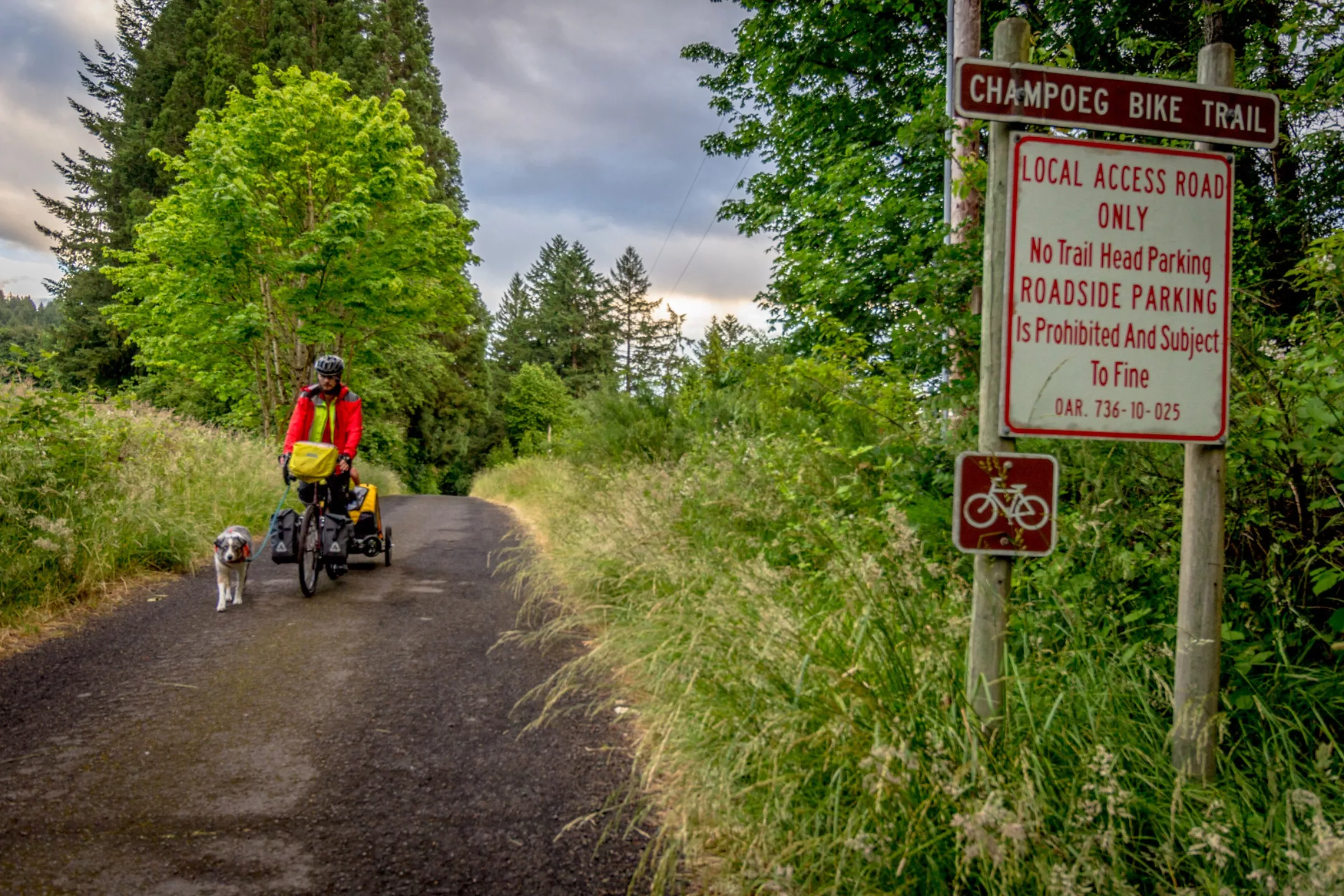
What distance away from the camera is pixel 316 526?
7.38m

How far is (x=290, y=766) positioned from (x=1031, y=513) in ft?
10.6

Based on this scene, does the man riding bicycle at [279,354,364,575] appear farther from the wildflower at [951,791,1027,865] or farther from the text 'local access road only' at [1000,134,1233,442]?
the wildflower at [951,791,1027,865]

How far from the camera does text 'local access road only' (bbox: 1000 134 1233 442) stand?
241cm

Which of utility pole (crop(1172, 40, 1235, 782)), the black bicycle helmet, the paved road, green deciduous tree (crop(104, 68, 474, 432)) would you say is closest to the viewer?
utility pole (crop(1172, 40, 1235, 782))

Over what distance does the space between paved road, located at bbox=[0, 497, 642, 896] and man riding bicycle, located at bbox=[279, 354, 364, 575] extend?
1612mm

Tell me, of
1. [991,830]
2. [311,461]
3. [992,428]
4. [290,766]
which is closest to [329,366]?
[311,461]

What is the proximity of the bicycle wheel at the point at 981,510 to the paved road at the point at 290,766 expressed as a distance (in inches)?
64.9

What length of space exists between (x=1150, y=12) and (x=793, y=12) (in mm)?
6256

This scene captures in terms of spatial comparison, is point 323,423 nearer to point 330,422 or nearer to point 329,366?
point 330,422

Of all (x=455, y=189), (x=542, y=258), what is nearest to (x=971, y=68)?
(x=455, y=189)

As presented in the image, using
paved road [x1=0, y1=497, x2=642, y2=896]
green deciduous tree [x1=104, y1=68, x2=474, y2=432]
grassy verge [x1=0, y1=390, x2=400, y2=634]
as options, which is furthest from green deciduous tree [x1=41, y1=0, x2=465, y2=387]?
paved road [x1=0, y1=497, x2=642, y2=896]

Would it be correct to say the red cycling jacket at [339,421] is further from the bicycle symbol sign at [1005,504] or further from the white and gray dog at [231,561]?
the bicycle symbol sign at [1005,504]

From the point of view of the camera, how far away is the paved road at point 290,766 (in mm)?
2701

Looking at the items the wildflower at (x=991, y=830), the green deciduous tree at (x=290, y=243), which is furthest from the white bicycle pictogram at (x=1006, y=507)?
the green deciduous tree at (x=290, y=243)
